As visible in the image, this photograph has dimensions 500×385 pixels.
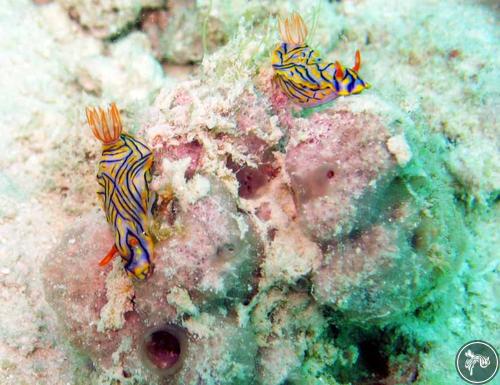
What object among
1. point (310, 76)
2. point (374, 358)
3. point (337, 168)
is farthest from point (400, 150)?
point (374, 358)

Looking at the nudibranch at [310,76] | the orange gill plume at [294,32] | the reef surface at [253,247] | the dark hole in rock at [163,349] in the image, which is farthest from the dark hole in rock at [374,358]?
the orange gill plume at [294,32]

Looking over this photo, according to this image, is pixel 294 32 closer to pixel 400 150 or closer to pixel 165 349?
pixel 400 150

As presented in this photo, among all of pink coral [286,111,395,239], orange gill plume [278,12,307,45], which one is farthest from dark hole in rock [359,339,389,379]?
orange gill plume [278,12,307,45]

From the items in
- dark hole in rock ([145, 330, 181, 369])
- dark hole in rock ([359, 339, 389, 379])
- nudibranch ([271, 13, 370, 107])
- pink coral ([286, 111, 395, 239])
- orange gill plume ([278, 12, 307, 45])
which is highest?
orange gill plume ([278, 12, 307, 45])

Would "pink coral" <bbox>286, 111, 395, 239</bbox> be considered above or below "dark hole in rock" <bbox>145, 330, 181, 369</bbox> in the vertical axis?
above

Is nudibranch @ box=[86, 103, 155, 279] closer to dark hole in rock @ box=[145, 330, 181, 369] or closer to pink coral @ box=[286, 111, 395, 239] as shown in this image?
dark hole in rock @ box=[145, 330, 181, 369]

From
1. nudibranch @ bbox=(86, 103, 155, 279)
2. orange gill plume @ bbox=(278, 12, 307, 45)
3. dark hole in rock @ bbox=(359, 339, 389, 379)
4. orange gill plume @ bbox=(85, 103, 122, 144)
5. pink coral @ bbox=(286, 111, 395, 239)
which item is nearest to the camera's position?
nudibranch @ bbox=(86, 103, 155, 279)

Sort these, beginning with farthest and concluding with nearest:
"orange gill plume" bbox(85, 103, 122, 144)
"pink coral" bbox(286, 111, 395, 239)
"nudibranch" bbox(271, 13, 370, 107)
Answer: "nudibranch" bbox(271, 13, 370, 107) → "orange gill plume" bbox(85, 103, 122, 144) → "pink coral" bbox(286, 111, 395, 239)
